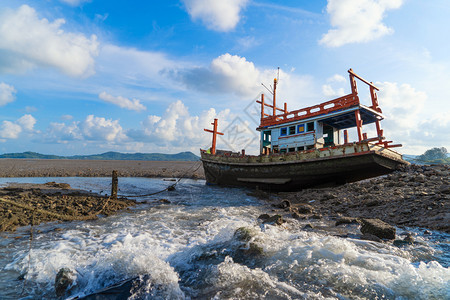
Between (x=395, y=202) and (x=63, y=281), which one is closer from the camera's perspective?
(x=63, y=281)

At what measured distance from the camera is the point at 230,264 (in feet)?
13.4

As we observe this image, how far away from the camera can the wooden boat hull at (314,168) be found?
37.4 feet

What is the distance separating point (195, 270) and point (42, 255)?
352 centimetres

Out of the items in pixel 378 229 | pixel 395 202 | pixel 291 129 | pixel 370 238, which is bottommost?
pixel 370 238

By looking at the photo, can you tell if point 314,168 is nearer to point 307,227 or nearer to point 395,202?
point 395,202

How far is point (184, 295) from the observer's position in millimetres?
3176

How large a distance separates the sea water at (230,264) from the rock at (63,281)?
0.08m

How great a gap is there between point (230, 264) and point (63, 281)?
275 centimetres

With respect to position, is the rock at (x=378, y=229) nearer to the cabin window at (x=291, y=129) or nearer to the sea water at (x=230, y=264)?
the sea water at (x=230, y=264)

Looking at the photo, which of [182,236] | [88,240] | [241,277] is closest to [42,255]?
[88,240]

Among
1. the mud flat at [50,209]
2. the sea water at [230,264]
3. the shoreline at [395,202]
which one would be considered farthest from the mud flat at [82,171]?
the sea water at [230,264]

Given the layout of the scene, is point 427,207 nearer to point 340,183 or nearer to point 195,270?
point 340,183

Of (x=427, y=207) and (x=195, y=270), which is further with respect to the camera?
(x=427, y=207)

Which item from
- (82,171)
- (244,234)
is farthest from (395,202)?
(82,171)
